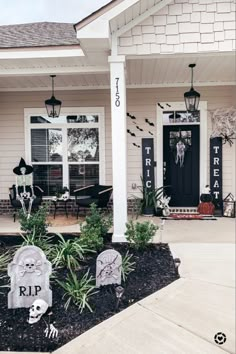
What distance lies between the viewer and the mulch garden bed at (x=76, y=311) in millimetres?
2231

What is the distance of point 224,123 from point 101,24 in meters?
3.61

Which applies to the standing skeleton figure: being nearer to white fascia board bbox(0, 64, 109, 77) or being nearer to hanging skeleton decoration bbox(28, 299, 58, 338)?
white fascia board bbox(0, 64, 109, 77)

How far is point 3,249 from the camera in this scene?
4305 millimetres

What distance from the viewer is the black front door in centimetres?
702

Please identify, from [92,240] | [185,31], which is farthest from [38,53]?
[92,240]

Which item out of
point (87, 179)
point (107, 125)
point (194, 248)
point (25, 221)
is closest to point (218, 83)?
point (107, 125)

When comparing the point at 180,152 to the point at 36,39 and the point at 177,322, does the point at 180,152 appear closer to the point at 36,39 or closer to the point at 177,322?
the point at 36,39

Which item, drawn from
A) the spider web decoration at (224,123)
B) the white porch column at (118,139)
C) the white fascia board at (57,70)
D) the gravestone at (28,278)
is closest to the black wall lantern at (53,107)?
the white fascia board at (57,70)

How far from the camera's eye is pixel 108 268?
2967 millimetres

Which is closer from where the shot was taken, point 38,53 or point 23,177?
point 38,53

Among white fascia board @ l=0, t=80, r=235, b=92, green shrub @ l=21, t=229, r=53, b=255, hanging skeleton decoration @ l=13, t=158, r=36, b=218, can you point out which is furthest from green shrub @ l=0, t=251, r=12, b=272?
white fascia board @ l=0, t=80, r=235, b=92

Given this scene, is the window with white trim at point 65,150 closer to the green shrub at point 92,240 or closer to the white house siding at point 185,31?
the white house siding at point 185,31

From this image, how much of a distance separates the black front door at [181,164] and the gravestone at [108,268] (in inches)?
169

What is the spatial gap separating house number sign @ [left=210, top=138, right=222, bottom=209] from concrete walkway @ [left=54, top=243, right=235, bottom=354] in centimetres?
377
